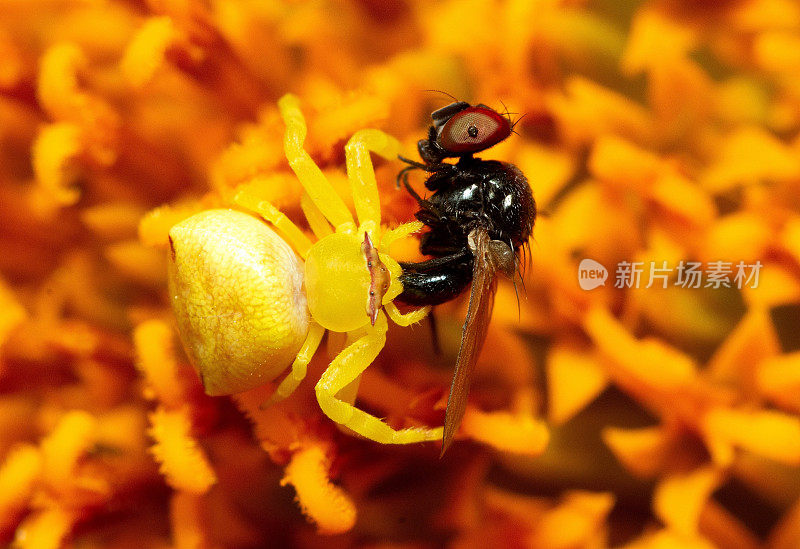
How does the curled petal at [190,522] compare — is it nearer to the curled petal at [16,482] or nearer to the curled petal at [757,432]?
the curled petal at [16,482]

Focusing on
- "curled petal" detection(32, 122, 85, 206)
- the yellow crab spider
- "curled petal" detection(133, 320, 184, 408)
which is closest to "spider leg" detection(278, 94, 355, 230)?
the yellow crab spider

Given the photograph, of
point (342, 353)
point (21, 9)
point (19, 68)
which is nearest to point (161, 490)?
point (342, 353)

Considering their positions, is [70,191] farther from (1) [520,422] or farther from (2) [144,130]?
(1) [520,422]

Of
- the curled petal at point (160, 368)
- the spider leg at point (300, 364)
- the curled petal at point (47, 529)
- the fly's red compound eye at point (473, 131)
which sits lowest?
the curled petal at point (47, 529)

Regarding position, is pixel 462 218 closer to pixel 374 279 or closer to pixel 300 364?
pixel 374 279

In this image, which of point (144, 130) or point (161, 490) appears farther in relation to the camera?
point (144, 130)

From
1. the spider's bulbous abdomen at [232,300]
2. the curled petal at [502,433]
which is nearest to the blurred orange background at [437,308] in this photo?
the curled petal at [502,433]

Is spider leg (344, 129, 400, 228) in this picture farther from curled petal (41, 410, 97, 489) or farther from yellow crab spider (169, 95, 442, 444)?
curled petal (41, 410, 97, 489)
